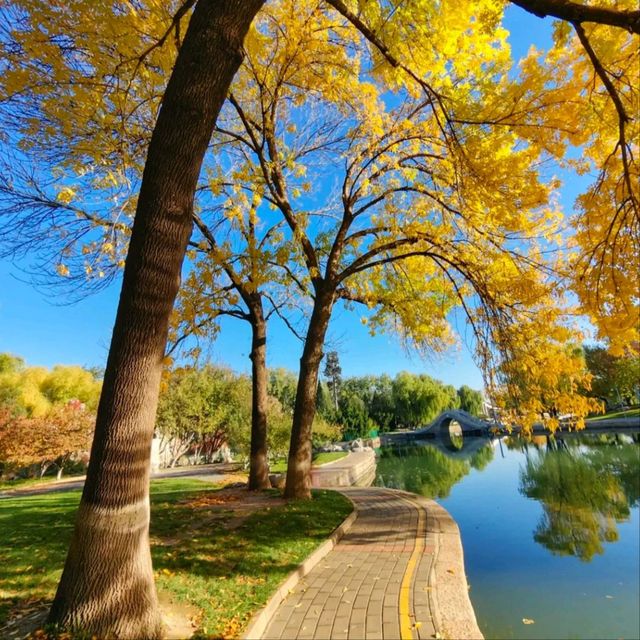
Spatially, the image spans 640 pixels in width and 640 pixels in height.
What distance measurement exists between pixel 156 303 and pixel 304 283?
271 inches

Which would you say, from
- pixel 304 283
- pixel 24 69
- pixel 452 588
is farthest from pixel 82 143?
pixel 452 588

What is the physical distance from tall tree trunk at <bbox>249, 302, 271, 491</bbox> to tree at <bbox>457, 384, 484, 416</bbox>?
77.6m

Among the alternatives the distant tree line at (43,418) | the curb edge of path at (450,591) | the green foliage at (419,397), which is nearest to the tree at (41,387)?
the distant tree line at (43,418)

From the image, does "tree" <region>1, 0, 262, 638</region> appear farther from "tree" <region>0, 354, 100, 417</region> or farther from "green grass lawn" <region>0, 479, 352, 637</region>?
"tree" <region>0, 354, 100, 417</region>

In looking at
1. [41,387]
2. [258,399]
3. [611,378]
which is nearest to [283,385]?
[41,387]

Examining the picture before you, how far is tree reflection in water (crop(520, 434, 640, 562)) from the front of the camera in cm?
924

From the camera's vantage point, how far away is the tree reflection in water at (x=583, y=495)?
9.24m

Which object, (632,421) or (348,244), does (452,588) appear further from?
(632,421)

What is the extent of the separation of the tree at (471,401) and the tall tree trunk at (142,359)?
85939 mm

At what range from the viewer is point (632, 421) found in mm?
37531

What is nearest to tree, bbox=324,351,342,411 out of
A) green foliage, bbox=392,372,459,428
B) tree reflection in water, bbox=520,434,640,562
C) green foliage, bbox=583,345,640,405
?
green foliage, bbox=392,372,459,428

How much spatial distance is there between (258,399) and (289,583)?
23.5ft

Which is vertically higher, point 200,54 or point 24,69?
point 24,69

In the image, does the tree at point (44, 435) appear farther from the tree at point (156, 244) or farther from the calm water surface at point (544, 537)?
the tree at point (156, 244)
